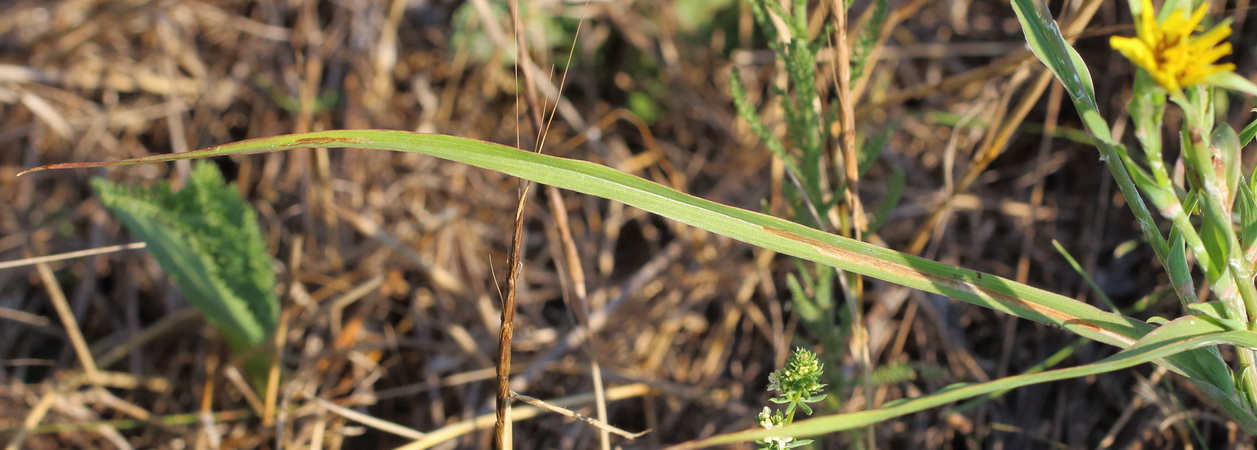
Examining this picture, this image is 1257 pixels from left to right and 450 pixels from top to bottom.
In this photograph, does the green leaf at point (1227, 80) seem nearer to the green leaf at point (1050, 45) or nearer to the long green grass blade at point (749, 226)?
the green leaf at point (1050, 45)

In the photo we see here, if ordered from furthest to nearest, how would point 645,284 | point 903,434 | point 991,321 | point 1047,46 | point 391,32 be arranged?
point 391,32, point 645,284, point 991,321, point 903,434, point 1047,46

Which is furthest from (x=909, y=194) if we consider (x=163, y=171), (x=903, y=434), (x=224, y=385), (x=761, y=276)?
(x=163, y=171)

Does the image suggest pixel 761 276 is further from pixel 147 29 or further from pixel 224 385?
pixel 147 29

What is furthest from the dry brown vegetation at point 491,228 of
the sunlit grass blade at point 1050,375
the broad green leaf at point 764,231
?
the sunlit grass blade at point 1050,375

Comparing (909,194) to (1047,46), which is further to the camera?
(909,194)

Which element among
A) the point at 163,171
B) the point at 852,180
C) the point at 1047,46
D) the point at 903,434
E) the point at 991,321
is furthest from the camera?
the point at 163,171

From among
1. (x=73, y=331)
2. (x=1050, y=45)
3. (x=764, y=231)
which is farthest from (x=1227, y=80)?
(x=73, y=331)
